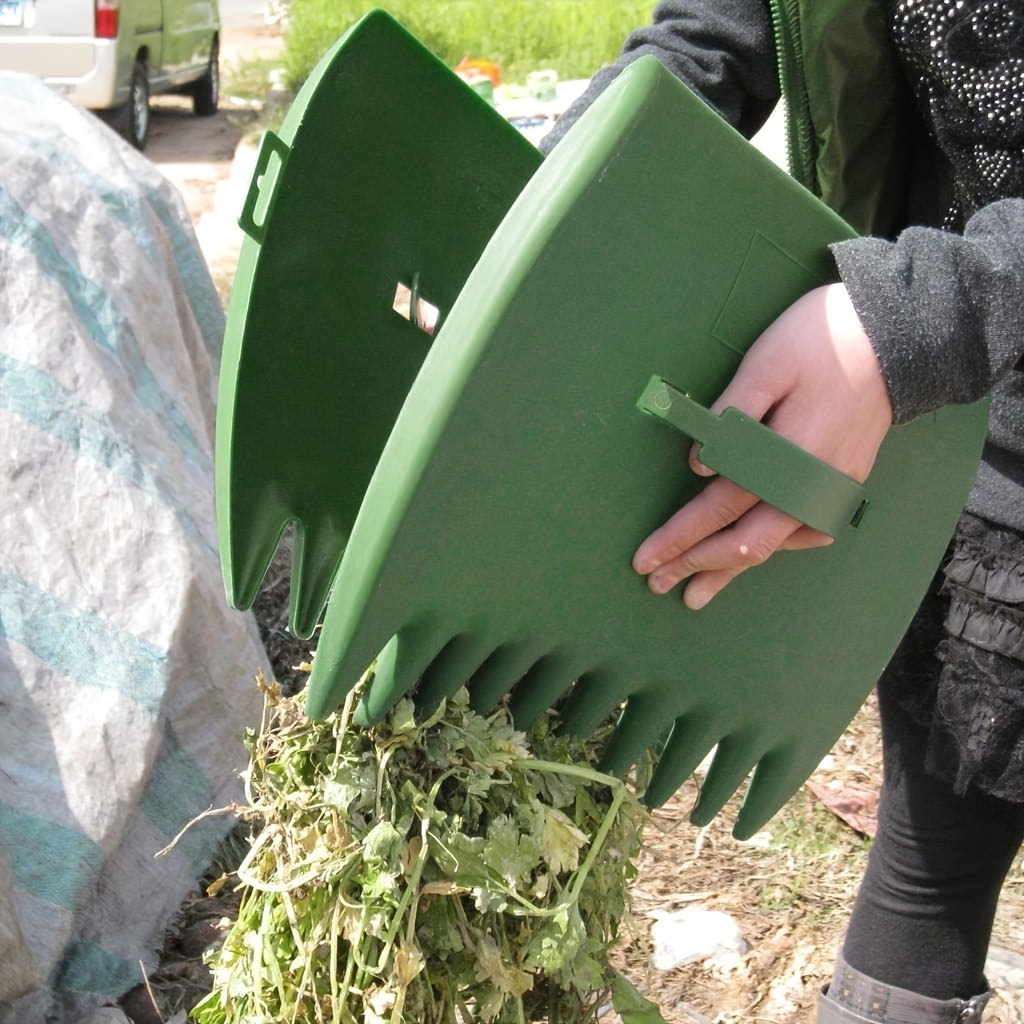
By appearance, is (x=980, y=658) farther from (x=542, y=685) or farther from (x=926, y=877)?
(x=542, y=685)

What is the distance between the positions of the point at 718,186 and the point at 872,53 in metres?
0.38

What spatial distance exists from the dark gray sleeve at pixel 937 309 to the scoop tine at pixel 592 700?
11.7 inches

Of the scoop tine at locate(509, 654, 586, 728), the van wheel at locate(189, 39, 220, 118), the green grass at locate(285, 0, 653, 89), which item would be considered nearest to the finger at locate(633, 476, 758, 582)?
the scoop tine at locate(509, 654, 586, 728)

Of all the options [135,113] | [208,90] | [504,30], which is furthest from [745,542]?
[208,90]

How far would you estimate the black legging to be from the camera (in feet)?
4.82

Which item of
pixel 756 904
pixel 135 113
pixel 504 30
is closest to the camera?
pixel 756 904

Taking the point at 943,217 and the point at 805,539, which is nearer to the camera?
the point at 805,539

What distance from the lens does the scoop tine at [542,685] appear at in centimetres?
107

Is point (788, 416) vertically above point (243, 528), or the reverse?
point (788, 416)

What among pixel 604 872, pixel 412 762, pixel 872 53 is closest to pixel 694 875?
pixel 604 872

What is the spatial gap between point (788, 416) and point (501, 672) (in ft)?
0.94

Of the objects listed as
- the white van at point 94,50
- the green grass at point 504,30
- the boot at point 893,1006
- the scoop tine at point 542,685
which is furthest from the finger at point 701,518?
the green grass at point 504,30

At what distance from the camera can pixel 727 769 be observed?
1.19 metres

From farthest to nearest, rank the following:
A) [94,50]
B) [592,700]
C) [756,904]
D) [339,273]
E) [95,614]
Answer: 1. [94,50]
2. [756,904]
3. [95,614]
4. [339,273]
5. [592,700]
